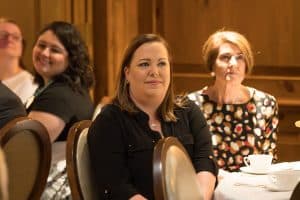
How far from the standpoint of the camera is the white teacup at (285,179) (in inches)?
89.0

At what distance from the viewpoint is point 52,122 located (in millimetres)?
2906

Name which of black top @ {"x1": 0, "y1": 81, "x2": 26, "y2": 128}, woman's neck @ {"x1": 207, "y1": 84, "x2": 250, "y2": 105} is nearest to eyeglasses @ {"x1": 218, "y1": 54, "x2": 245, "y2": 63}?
woman's neck @ {"x1": 207, "y1": 84, "x2": 250, "y2": 105}

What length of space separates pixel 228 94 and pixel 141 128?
0.82 m

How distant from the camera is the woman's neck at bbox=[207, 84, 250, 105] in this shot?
309 centimetres

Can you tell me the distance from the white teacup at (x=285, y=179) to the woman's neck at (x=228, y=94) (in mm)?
846

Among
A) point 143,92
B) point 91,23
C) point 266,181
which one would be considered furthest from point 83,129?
point 91,23

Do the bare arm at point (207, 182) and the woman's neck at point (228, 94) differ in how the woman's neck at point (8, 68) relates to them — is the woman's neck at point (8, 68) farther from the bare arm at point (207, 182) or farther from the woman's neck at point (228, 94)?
the bare arm at point (207, 182)

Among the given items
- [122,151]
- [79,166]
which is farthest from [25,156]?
[122,151]

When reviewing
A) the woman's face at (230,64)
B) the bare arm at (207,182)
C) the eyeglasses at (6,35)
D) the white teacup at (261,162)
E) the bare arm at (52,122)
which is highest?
the eyeglasses at (6,35)

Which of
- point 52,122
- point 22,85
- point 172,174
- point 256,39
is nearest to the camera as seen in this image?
point 172,174

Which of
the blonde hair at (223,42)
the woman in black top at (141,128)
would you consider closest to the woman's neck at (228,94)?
the blonde hair at (223,42)

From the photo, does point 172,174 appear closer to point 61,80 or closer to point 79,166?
point 79,166

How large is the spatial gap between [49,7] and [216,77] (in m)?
1.26

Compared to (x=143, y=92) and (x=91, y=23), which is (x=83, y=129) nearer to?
(x=143, y=92)
